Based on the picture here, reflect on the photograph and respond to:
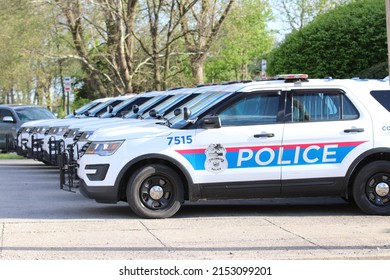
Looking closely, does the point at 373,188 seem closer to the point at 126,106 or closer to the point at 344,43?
the point at 126,106

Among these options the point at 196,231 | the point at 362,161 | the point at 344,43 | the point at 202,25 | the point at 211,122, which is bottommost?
the point at 196,231

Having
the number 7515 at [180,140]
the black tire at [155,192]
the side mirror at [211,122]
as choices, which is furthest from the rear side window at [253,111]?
the black tire at [155,192]

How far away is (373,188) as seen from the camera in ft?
33.6

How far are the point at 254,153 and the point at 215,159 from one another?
52 centimetres

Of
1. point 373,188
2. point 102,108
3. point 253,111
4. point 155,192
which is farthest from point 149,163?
point 102,108

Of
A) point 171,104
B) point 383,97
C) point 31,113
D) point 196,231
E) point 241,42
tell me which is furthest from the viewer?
point 241,42

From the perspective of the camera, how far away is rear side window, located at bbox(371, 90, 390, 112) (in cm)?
1036

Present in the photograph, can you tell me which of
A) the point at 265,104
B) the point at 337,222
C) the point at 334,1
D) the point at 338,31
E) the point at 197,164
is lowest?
the point at 337,222

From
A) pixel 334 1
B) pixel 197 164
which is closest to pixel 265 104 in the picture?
pixel 197 164

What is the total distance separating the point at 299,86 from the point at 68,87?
21.3 meters

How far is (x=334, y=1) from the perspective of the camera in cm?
4297

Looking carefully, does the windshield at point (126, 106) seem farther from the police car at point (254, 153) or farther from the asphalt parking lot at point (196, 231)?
the police car at point (254, 153)

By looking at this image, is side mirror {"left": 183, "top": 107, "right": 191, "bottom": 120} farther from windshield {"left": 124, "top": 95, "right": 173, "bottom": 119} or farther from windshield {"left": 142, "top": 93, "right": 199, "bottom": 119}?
windshield {"left": 124, "top": 95, "right": 173, "bottom": 119}
